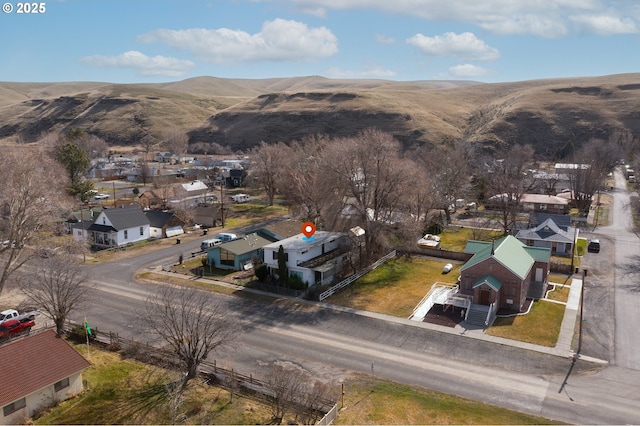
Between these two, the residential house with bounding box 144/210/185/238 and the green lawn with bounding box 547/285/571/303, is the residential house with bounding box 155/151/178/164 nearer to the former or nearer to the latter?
the residential house with bounding box 144/210/185/238

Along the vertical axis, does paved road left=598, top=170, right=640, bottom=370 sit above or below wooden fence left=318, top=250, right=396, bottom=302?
below

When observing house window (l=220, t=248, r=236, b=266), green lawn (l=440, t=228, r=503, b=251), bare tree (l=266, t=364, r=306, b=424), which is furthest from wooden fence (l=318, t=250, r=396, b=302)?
bare tree (l=266, t=364, r=306, b=424)

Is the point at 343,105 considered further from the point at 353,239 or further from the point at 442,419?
the point at 442,419

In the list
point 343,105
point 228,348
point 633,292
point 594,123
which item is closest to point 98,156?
point 343,105

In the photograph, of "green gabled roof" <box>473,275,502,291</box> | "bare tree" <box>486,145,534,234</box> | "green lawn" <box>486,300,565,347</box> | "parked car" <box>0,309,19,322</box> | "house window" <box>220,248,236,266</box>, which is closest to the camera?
"green lawn" <box>486,300,565,347</box>

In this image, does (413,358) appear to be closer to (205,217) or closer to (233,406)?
(233,406)
